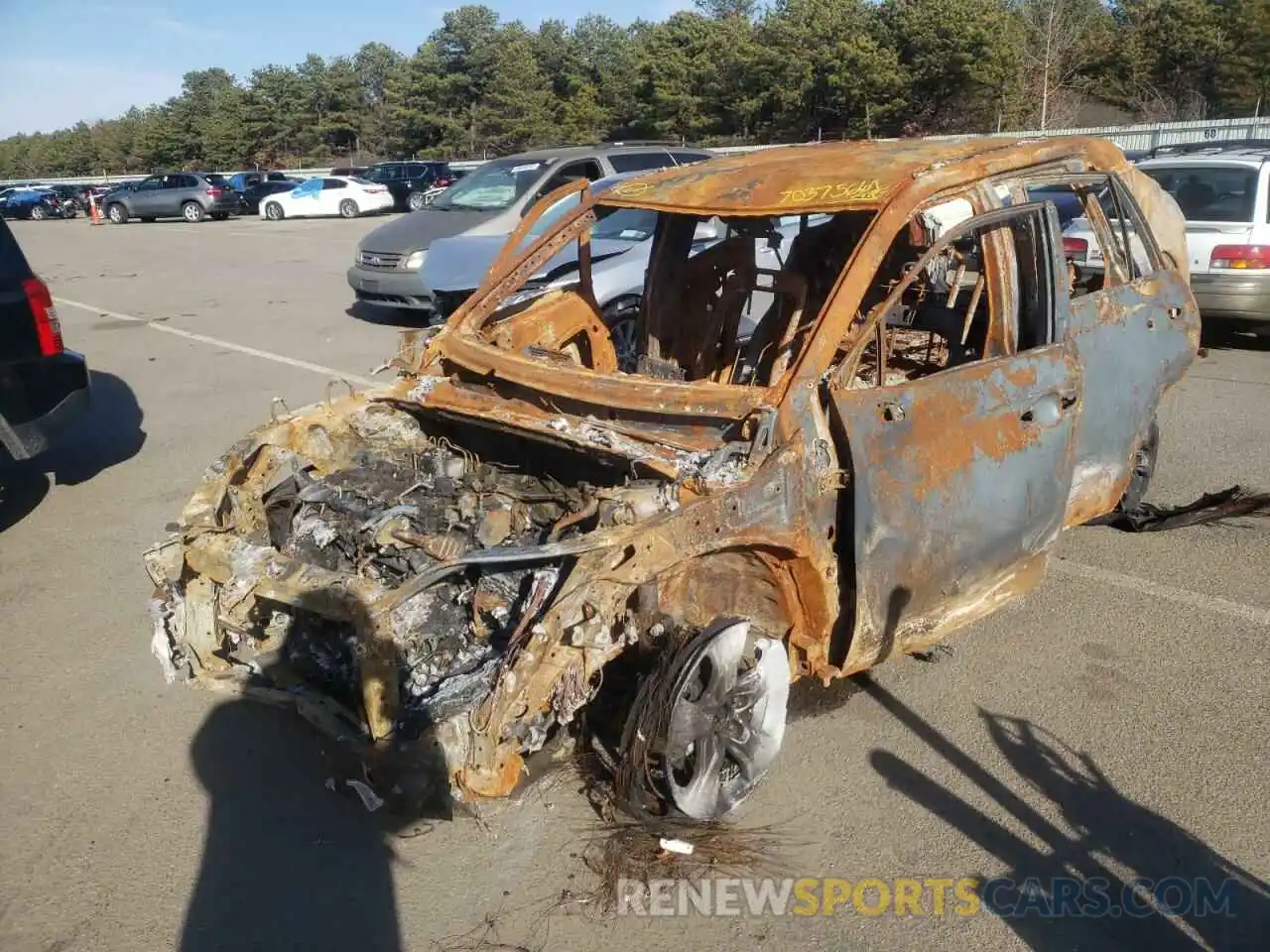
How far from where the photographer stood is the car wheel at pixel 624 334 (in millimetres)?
5087

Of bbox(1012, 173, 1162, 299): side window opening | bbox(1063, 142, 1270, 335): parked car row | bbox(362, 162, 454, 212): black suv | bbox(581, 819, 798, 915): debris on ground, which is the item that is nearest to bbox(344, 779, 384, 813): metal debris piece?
bbox(581, 819, 798, 915): debris on ground

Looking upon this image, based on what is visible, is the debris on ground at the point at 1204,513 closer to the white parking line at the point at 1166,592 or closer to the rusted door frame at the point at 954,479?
the white parking line at the point at 1166,592

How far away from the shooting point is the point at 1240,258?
834cm

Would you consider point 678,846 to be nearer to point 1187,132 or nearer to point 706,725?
point 706,725

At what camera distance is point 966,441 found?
3.26m

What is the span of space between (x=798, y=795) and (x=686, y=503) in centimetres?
114

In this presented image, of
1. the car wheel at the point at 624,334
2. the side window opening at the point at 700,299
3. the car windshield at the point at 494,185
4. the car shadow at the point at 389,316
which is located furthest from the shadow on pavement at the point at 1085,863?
the car shadow at the point at 389,316

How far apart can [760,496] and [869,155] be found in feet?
5.44

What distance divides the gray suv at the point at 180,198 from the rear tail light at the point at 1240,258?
3061 cm

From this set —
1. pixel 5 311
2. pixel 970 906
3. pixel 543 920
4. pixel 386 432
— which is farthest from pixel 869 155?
pixel 5 311

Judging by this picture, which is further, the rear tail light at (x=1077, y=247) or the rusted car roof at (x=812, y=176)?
the rear tail light at (x=1077, y=247)

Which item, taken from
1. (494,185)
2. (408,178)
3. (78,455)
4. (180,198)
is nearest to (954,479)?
(78,455)

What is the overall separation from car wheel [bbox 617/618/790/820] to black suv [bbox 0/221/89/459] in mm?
4462

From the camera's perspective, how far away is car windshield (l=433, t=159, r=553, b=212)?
431 inches
